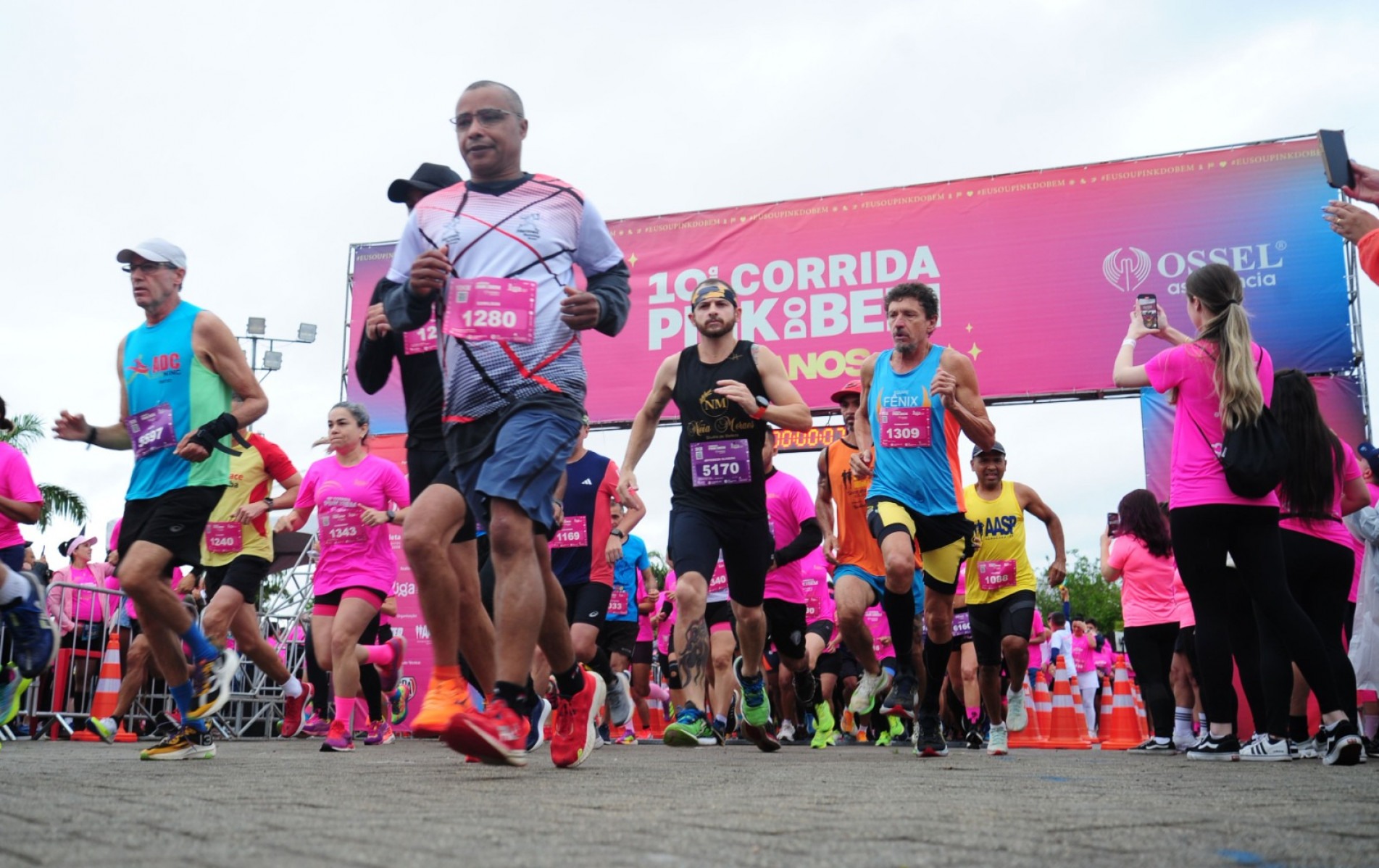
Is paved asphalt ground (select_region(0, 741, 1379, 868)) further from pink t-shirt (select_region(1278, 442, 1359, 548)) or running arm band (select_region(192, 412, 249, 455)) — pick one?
pink t-shirt (select_region(1278, 442, 1359, 548))

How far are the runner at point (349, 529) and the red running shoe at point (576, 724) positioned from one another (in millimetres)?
3846

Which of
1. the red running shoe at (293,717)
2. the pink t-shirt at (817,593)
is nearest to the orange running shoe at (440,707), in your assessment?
the red running shoe at (293,717)

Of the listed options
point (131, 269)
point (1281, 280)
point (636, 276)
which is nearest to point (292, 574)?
point (636, 276)

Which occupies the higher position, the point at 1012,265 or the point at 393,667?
the point at 1012,265

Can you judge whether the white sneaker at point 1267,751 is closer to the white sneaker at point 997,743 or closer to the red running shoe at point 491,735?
the white sneaker at point 997,743

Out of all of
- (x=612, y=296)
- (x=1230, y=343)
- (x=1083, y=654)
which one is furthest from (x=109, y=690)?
A: (x=1083, y=654)

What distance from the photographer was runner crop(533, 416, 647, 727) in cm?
882

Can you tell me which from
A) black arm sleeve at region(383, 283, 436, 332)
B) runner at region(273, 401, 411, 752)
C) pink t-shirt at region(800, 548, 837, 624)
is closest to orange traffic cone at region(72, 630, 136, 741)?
runner at region(273, 401, 411, 752)

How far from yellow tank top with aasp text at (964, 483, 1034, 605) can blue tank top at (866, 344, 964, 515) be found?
2.53 metres

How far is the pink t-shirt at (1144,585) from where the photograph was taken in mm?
8945

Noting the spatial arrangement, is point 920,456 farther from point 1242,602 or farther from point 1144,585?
point 1144,585

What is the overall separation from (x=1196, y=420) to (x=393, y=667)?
7.06 metres

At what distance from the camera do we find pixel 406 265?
470cm

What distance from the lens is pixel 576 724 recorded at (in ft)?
15.4
